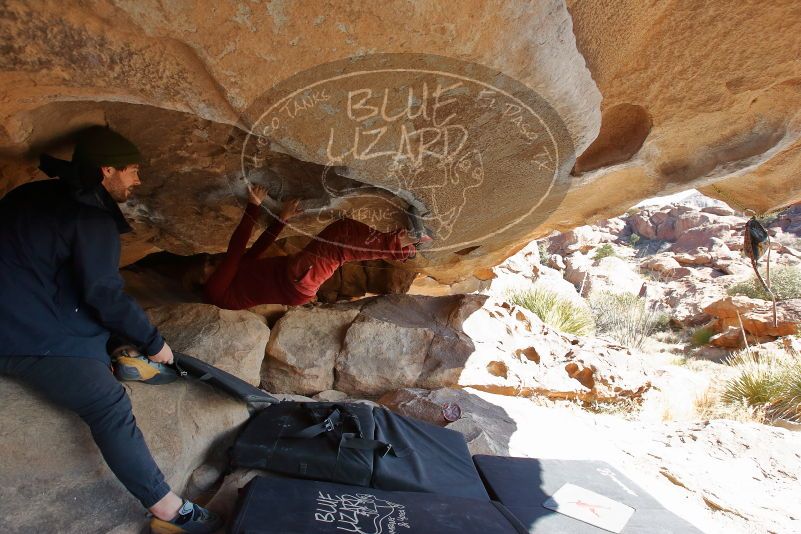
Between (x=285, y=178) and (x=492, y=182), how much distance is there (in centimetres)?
129

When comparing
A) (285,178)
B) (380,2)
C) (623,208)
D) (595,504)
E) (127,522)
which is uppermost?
(623,208)

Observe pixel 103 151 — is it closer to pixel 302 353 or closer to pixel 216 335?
pixel 216 335

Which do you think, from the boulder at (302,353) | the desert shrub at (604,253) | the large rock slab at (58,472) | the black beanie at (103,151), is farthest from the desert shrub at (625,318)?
the black beanie at (103,151)

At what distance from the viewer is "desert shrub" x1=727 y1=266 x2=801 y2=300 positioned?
13.7 metres

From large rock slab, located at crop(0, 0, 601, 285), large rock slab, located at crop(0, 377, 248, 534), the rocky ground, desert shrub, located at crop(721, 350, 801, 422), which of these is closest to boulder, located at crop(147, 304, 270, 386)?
the rocky ground

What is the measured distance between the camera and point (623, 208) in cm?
409

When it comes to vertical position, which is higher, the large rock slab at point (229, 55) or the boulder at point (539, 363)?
the large rock slab at point (229, 55)

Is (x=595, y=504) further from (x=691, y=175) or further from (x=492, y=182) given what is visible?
(x=691, y=175)

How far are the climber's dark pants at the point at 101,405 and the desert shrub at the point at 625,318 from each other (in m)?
12.3

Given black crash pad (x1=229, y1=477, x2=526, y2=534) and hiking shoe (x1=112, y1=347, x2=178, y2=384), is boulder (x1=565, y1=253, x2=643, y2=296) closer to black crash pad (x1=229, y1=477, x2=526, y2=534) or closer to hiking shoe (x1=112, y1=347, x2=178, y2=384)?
black crash pad (x1=229, y1=477, x2=526, y2=534)

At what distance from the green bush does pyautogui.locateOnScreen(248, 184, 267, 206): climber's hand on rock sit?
624 cm

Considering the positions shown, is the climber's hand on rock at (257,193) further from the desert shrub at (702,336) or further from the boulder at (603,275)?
the boulder at (603,275)

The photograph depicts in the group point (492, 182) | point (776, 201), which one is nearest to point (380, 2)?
point (492, 182)

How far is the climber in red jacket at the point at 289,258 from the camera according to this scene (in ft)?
9.98
